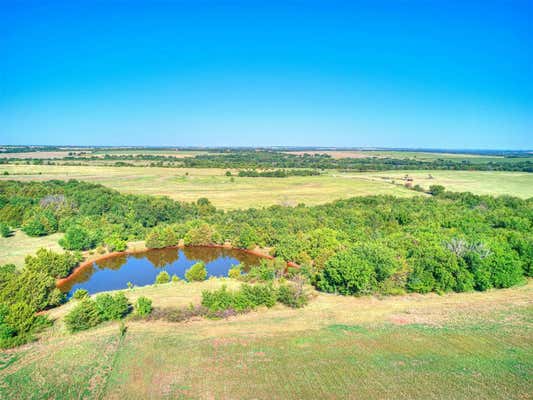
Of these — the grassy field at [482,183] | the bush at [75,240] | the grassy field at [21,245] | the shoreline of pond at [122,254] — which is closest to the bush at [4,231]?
the grassy field at [21,245]

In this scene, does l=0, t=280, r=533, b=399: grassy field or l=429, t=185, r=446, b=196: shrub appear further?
l=429, t=185, r=446, b=196: shrub

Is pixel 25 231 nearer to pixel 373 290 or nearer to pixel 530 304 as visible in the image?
pixel 373 290

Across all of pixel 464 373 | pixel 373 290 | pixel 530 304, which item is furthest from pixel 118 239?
pixel 530 304

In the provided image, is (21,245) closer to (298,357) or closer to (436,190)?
(298,357)

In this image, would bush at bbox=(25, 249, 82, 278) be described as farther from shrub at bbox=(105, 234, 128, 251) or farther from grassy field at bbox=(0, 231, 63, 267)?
shrub at bbox=(105, 234, 128, 251)

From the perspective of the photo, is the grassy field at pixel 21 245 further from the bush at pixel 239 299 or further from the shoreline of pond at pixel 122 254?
the bush at pixel 239 299

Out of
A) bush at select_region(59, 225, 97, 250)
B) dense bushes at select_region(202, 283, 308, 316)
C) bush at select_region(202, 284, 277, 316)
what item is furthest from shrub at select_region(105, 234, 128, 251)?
bush at select_region(202, 284, 277, 316)
